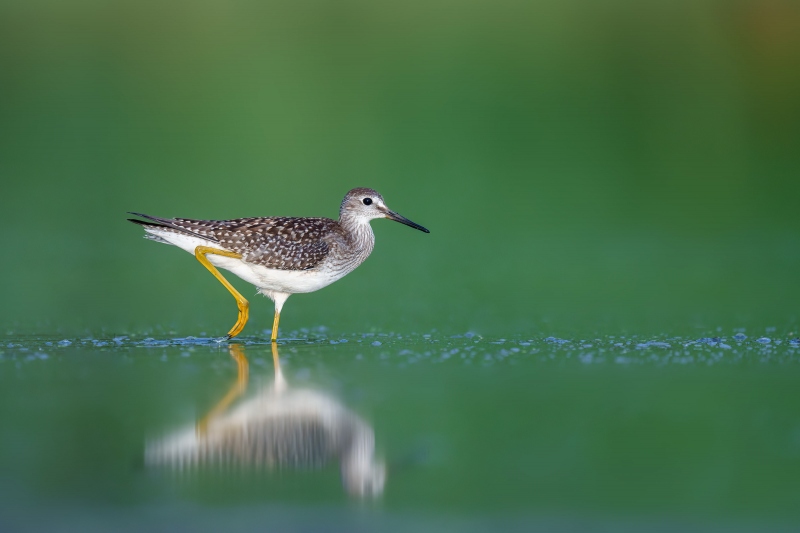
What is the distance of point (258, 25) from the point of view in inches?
889

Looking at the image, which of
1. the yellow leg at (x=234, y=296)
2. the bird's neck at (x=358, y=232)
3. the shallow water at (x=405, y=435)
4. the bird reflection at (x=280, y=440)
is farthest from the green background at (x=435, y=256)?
the bird's neck at (x=358, y=232)

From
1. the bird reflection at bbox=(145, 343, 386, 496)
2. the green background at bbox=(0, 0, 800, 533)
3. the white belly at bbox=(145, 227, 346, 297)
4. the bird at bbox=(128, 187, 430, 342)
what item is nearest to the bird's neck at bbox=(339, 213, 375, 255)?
the bird at bbox=(128, 187, 430, 342)

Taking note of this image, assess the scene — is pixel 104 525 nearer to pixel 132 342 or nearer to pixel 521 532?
pixel 521 532

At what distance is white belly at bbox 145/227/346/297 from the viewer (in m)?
11.3

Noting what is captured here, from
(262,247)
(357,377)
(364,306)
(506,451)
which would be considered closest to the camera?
(506,451)

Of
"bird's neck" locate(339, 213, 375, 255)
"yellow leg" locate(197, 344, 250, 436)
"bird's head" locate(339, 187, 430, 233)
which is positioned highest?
"bird's head" locate(339, 187, 430, 233)

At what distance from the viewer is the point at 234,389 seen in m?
8.29

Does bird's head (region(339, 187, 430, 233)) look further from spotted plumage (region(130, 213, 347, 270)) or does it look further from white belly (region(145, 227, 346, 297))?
white belly (region(145, 227, 346, 297))

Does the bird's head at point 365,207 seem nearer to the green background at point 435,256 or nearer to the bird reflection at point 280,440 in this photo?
the green background at point 435,256

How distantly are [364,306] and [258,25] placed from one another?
11146 millimetres

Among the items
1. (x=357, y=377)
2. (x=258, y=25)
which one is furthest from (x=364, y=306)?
(x=258, y=25)

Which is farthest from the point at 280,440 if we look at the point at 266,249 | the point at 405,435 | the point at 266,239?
the point at 266,239

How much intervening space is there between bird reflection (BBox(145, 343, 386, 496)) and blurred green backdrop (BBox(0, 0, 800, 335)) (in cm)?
368

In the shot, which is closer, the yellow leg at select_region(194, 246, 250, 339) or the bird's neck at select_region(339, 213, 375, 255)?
the yellow leg at select_region(194, 246, 250, 339)
